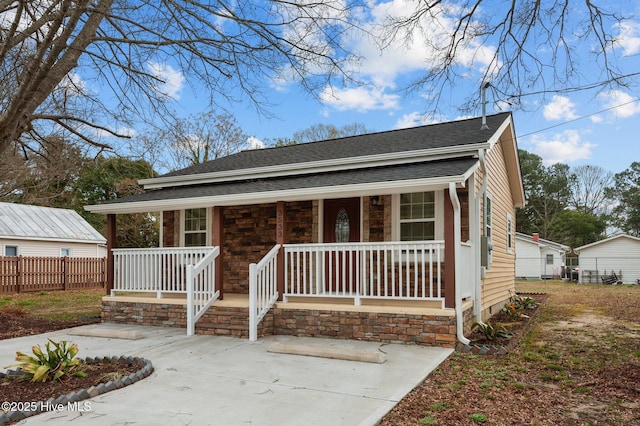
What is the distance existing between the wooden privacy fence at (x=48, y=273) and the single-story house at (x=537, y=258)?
86.9 feet

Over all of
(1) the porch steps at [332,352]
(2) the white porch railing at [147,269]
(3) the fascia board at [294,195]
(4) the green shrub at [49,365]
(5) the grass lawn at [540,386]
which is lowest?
(5) the grass lawn at [540,386]

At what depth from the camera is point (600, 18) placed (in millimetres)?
5379

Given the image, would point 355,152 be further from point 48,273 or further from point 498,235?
point 48,273

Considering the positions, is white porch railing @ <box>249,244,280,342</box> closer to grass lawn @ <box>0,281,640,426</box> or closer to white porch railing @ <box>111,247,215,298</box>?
white porch railing @ <box>111,247,215,298</box>

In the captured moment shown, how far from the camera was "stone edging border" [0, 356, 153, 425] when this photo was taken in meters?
3.98

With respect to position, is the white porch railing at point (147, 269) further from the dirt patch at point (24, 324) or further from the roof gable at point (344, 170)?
the dirt patch at point (24, 324)

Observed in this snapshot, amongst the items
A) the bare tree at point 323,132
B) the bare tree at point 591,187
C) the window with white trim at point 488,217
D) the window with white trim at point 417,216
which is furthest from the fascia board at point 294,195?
the bare tree at point 591,187

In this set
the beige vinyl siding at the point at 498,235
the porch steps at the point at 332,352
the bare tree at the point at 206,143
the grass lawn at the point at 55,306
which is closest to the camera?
the porch steps at the point at 332,352

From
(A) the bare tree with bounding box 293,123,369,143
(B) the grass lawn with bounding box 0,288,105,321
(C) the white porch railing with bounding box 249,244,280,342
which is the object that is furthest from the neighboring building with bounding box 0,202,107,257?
(C) the white porch railing with bounding box 249,244,280,342

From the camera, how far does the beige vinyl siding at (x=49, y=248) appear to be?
2053 centimetres

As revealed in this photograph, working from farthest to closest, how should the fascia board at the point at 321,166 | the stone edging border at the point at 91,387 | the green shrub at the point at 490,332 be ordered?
the fascia board at the point at 321,166
the green shrub at the point at 490,332
the stone edging border at the point at 91,387

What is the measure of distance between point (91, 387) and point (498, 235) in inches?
360

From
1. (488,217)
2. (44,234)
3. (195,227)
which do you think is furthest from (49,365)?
(44,234)

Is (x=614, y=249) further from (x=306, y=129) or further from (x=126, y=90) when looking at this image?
(x=126, y=90)
